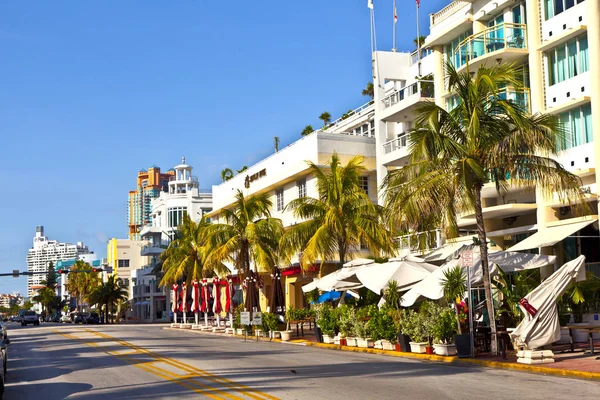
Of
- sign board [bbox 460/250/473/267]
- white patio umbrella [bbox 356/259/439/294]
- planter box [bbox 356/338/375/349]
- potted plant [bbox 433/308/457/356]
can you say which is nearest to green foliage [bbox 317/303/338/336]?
planter box [bbox 356/338/375/349]

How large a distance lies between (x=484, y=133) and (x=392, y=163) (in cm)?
2505

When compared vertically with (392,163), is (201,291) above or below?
below

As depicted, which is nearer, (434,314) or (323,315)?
(434,314)

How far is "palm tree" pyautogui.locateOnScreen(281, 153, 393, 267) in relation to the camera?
36.3 metres

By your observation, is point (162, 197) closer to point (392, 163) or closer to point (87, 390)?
point (392, 163)

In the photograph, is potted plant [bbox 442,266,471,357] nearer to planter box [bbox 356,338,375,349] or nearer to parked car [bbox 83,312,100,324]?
planter box [bbox 356,338,375,349]

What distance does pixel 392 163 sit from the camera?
48375mm

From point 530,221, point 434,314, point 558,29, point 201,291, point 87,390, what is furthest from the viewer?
point 201,291

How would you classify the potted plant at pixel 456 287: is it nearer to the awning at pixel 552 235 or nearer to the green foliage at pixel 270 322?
the awning at pixel 552 235

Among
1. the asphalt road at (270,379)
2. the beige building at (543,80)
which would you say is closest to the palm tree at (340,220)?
the beige building at (543,80)

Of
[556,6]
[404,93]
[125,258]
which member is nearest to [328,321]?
[556,6]

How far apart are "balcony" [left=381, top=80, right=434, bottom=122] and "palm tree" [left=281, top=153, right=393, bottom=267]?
790cm

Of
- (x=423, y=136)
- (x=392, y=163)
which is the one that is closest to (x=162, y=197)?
(x=392, y=163)

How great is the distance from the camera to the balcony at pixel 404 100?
4378cm
